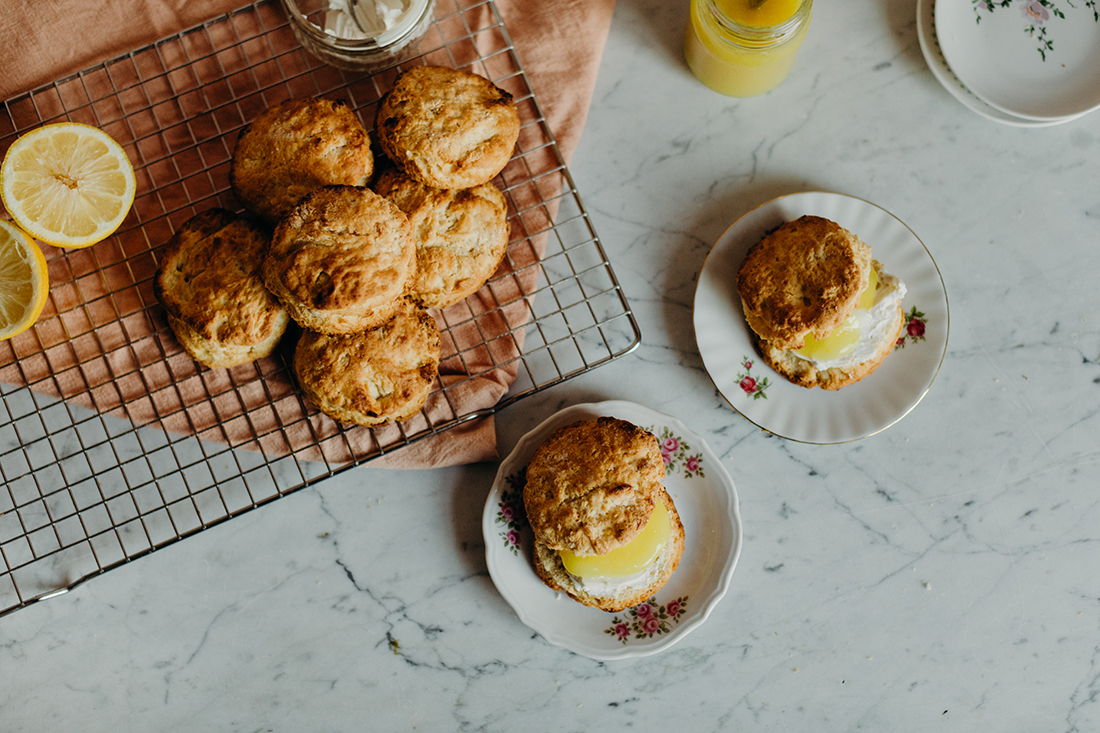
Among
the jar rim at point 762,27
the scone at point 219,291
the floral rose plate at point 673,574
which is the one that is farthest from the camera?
the floral rose plate at point 673,574

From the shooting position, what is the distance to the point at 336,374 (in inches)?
81.4

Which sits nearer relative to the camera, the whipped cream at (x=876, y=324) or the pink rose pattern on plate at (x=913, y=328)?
the whipped cream at (x=876, y=324)

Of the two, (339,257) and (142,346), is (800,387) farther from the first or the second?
(142,346)

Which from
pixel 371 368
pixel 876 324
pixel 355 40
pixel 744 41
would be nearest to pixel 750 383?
pixel 876 324

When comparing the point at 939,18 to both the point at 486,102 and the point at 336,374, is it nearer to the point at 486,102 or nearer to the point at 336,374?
the point at 486,102

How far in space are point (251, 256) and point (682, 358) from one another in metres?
1.44

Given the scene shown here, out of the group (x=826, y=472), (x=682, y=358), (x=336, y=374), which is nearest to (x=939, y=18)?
(x=682, y=358)

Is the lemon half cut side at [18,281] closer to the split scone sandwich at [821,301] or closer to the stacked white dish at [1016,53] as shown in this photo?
the split scone sandwich at [821,301]

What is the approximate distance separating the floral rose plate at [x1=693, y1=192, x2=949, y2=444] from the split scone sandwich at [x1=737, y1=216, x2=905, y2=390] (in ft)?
0.23

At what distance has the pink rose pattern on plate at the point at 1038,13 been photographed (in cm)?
252

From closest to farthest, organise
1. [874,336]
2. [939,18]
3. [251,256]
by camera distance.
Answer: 1. [251,256]
2. [874,336]
3. [939,18]

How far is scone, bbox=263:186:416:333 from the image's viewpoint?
5.97 ft

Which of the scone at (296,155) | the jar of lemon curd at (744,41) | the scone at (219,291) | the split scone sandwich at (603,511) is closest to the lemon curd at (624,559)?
the split scone sandwich at (603,511)

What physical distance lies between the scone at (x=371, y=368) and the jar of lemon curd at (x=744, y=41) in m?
1.27
